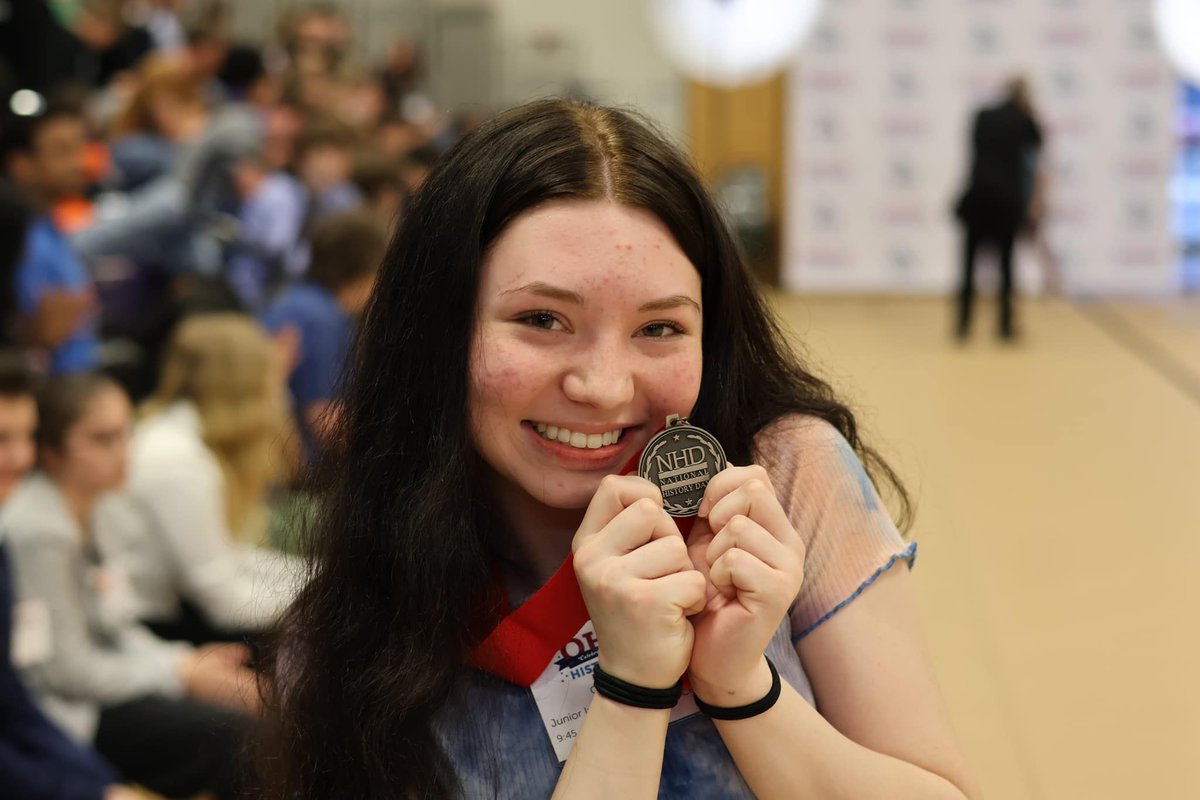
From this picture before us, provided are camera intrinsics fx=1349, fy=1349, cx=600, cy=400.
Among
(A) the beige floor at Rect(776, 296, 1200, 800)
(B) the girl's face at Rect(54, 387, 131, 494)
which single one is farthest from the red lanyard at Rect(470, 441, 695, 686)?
(B) the girl's face at Rect(54, 387, 131, 494)

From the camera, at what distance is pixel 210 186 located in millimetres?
6852

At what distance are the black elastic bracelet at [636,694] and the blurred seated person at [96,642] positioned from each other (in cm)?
216

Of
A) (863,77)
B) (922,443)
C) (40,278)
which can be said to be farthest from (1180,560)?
(863,77)

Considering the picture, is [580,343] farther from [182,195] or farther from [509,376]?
[182,195]

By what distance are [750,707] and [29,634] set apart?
2.22 m

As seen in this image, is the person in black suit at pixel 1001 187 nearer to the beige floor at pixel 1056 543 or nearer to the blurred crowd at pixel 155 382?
the beige floor at pixel 1056 543

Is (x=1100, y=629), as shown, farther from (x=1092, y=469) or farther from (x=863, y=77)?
(x=863, y=77)

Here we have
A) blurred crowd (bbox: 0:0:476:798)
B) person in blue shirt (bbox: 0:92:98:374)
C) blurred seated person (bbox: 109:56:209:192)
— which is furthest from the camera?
blurred seated person (bbox: 109:56:209:192)

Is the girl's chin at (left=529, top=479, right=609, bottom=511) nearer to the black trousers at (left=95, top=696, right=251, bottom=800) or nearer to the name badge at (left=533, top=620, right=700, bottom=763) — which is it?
the name badge at (left=533, top=620, right=700, bottom=763)

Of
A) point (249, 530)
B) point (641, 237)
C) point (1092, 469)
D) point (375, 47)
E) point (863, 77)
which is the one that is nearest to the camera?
point (641, 237)

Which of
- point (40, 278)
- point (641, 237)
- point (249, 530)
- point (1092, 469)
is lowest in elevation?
point (1092, 469)

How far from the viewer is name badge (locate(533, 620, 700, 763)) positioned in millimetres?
1319

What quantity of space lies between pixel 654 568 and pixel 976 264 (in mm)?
9832

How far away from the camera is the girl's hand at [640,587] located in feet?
3.82
